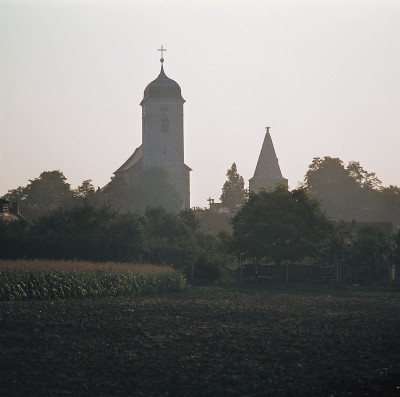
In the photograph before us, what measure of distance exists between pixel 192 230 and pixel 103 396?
140 feet

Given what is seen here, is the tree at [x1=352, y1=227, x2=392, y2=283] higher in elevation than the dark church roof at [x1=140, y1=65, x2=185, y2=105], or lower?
lower

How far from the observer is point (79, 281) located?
32156 millimetres

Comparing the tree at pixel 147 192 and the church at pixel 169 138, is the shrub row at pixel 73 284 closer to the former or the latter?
the tree at pixel 147 192

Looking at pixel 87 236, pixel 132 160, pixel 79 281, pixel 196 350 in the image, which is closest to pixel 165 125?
pixel 132 160

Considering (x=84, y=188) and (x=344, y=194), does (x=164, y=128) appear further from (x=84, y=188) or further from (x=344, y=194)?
(x=344, y=194)

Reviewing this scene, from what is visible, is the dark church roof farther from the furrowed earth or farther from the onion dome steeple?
the furrowed earth

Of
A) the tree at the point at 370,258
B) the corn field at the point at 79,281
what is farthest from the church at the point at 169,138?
the corn field at the point at 79,281

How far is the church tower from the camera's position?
10388cm

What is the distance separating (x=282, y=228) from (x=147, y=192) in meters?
58.2

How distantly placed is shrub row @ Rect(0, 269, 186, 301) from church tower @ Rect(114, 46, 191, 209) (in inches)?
2668

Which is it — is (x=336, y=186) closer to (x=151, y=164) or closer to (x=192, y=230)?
(x=151, y=164)

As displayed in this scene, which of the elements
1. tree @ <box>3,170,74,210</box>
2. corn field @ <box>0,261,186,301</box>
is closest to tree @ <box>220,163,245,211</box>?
tree @ <box>3,170,74,210</box>

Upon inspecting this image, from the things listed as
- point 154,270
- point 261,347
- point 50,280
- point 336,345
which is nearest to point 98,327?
point 261,347

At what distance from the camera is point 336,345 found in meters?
17.3
